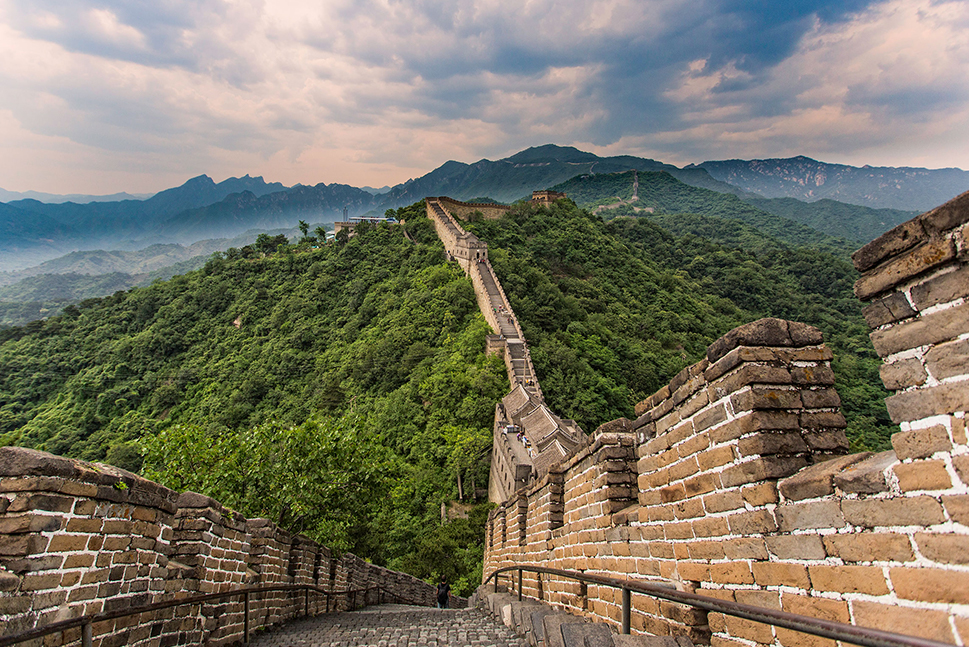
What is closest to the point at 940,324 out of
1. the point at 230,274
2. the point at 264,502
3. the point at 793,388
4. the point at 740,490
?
the point at 793,388

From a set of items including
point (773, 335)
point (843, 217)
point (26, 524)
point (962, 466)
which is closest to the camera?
point (962, 466)

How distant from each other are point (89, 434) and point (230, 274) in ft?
74.1

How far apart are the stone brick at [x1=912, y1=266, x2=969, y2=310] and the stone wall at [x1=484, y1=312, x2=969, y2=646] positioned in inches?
Result: 15.0

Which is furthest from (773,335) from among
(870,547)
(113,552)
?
(113,552)

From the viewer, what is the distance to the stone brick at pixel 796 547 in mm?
2051

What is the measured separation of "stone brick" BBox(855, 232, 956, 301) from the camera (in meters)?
1.65

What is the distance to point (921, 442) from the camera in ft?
5.50

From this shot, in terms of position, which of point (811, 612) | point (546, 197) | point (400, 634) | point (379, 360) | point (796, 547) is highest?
point (546, 197)

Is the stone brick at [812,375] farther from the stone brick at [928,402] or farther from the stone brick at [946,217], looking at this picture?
the stone brick at [946,217]

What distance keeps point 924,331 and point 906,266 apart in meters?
0.23

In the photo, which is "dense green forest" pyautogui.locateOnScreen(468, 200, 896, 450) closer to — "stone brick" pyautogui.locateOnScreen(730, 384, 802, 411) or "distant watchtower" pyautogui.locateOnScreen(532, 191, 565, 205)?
"distant watchtower" pyautogui.locateOnScreen(532, 191, 565, 205)

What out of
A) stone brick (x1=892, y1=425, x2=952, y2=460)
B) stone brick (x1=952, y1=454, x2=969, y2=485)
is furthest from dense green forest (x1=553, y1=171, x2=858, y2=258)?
stone brick (x1=952, y1=454, x2=969, y2=485)

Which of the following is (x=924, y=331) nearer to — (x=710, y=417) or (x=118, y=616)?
(x=710, y=417)

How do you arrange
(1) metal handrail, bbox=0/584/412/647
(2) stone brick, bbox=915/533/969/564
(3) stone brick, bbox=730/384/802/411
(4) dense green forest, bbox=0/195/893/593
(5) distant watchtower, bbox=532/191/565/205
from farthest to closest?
(5) distant watchtower, bbox=532/191/565/205 → (4) dense green forest, bbox=0/195/893/593 → (3) stone brick, bbox=730/384/802/411 → (1) metal handrail, bbox=0/584/412/647 → (2) stone brick, bbox=915/533/969/564
